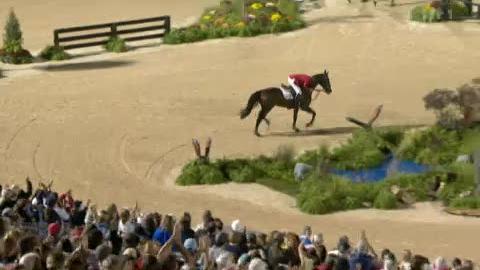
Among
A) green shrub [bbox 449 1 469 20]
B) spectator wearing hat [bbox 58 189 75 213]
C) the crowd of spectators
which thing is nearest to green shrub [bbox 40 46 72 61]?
green shrub [bbox 449 1 469 20]

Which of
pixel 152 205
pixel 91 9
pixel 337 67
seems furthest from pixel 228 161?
pixel 91 9

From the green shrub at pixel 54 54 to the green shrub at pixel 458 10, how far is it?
14.7 metres

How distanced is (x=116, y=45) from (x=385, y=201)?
19171 millimetres

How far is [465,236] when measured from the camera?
24984mm

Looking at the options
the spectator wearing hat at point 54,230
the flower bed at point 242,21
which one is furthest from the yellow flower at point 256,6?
the spectator wearing hat at point 54,230

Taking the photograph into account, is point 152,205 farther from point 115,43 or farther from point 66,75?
point 115,43

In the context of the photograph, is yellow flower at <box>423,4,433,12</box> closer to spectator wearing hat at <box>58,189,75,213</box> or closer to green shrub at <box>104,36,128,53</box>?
green shrub at <box>104,36,128,53</box>

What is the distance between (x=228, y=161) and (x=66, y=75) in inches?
471

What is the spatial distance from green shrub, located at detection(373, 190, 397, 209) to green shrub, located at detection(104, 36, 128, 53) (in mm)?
18588

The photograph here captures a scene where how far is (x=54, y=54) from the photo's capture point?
42.8 metres

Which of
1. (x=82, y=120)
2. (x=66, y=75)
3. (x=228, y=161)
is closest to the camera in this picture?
(x=228, y=161)

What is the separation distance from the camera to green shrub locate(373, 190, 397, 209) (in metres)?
27.1

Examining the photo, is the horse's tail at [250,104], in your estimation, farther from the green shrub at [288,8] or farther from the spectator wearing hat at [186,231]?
the green shrub at [288,8]

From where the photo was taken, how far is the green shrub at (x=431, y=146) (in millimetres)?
30234
